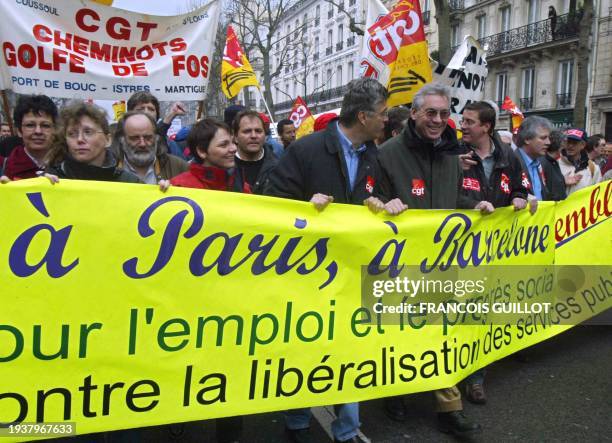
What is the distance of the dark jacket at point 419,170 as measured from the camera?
11.4 feet

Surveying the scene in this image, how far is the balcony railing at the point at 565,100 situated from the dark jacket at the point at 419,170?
87.6 ft

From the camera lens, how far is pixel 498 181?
4.03 metres

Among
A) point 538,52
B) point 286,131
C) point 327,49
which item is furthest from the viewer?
point 327,49

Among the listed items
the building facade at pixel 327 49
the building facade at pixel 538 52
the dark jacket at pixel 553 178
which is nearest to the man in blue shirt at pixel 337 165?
the dark jacket at pixel 553 178

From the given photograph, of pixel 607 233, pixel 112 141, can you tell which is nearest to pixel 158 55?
pixel 112 141

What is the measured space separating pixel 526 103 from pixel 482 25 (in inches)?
275

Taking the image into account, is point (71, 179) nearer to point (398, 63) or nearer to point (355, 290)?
point (355, 290)

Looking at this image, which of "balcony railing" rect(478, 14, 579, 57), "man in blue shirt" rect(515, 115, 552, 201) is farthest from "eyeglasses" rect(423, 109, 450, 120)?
"balcony railing" rect(478, 14, 579, 57)

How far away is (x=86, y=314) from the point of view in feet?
8.25

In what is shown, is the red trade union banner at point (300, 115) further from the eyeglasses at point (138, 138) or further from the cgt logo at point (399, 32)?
the eyeglasses at point (138, 138)

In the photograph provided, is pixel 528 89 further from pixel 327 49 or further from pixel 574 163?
pixel 327 49

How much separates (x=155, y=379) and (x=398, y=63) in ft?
15.0

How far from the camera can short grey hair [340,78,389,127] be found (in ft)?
10.4

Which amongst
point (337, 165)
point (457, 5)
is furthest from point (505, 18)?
point (337, 165)
